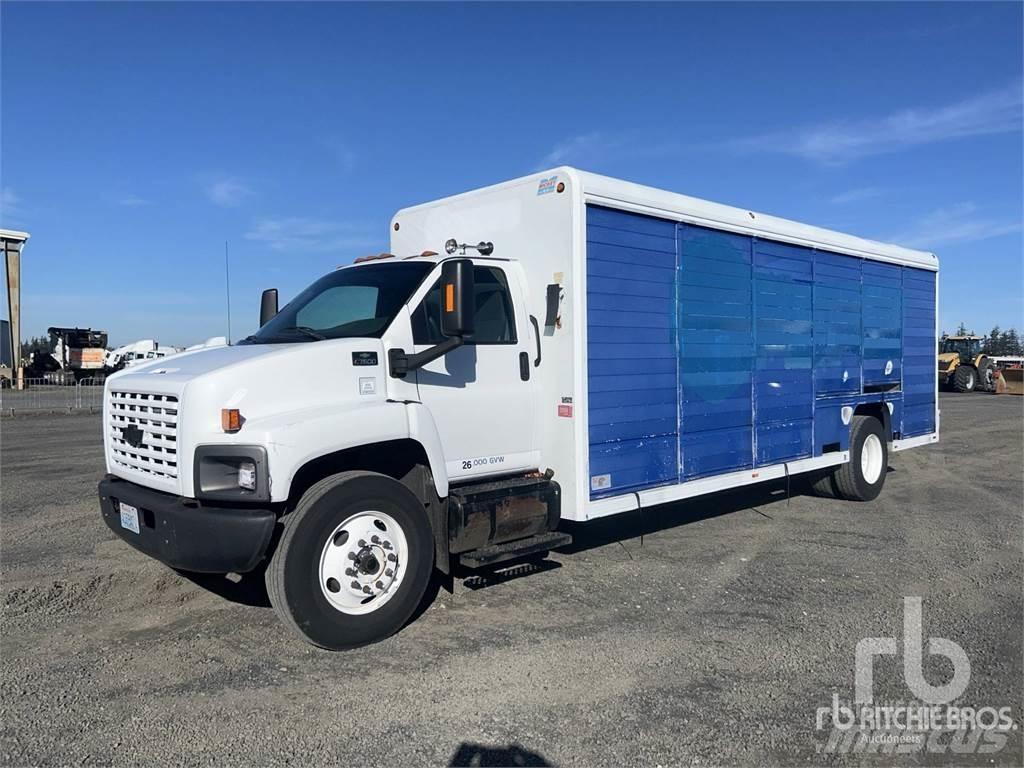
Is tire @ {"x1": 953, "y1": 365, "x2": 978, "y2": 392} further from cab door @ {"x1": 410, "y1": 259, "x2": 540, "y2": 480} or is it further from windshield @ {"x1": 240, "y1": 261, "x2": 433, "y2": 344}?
windshield @ {"x1": 240, "y1": 261, "x2": 433, "y2": 344}

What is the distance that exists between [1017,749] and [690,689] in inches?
Answer: 57.9

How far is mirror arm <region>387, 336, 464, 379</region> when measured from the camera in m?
5.24

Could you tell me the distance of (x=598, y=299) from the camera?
20.2ft

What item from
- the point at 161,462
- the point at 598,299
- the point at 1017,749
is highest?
the point at 598,299

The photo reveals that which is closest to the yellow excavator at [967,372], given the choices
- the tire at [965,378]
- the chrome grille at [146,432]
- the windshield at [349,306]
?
the tire at [965,378]

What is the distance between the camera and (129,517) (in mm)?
5098

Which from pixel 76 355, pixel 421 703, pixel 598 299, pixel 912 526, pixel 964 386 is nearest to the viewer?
pixel 421 703

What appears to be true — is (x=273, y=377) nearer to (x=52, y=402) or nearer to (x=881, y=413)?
(x=881, y=413)

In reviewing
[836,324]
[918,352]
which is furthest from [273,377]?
[918,352]

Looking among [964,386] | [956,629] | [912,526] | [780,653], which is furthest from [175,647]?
[964,386]

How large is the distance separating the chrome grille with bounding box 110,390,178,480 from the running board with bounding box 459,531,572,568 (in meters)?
1.99

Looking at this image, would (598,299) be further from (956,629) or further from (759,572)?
(956,629)

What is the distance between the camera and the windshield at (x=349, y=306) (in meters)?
5.45

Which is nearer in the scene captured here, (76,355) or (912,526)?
(912,526)
